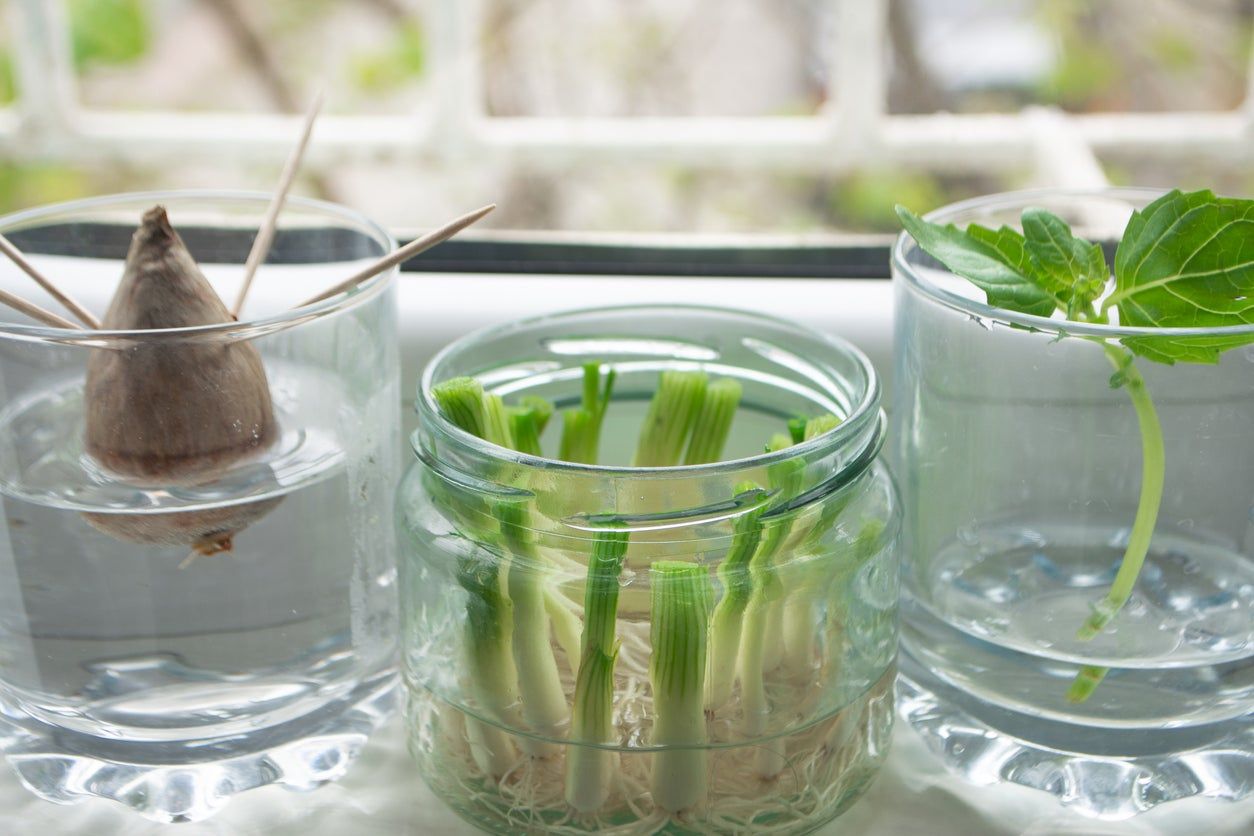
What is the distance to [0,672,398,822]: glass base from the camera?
1.48ft

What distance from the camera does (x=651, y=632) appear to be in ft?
1.32

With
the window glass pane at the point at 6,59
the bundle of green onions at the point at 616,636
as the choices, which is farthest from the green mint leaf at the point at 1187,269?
the window glass pane at the point at 6,59

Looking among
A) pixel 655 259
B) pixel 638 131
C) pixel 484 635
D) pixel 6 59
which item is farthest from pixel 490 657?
pixel 6 59

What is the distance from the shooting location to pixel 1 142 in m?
1.35

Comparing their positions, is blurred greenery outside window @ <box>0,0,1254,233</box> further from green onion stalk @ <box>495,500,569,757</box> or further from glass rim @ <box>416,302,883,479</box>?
green onion stalk @ <box>495,500,569,757</box>

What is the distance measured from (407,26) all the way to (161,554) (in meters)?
1.13

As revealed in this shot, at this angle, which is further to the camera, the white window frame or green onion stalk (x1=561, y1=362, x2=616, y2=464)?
the white window frame

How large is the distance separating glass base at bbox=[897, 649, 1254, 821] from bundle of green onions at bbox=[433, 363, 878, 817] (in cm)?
8

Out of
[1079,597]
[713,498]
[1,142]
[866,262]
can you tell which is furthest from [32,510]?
[1,142]

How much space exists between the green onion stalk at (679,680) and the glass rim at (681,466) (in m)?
0.03

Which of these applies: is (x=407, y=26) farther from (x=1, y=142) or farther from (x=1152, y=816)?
(x=1152, y=816)

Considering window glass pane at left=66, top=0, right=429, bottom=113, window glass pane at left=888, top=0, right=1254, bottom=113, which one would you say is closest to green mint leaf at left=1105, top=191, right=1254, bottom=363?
window glass pane at left=888, top=0, right=1254, bottom=113

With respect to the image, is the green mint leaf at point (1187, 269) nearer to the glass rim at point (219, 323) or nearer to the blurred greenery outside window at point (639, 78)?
the glass rim at point (219, 323)

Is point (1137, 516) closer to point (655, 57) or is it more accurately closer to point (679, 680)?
point (679, 680)
